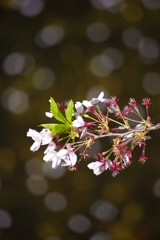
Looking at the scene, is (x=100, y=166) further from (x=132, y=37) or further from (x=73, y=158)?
(x=132, y=37)

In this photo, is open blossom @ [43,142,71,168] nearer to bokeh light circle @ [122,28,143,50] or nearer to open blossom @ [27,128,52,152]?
open blossom @ [27,128,52,152]

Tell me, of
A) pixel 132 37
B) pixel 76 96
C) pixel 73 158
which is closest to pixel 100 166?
pixel 73 158

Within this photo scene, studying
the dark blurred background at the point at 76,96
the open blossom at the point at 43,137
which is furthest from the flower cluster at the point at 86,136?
the dark blurred background at the point at 76,96

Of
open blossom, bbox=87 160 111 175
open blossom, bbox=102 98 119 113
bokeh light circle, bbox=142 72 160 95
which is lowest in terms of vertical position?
bokeh light circle, bbox=142 72 160 95

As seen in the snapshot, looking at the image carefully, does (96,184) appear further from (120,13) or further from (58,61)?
(120,13)

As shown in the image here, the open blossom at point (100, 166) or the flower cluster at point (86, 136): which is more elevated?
the flower cluster at point (86, 136)

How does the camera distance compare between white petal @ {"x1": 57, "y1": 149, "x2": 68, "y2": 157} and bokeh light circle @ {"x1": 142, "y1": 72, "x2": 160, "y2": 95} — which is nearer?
white petal @ {"x1": 57, "y1": 149, "x2": 68, "y2": 157}

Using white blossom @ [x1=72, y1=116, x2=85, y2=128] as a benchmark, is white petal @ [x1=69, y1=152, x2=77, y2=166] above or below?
below

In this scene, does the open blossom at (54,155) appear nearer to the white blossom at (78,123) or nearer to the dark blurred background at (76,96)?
the white blossom at (78,123)

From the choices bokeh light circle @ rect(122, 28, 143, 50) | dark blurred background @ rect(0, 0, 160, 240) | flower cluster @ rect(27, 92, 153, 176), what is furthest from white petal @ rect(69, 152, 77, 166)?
bokeh light circle @ rect(122, 28, 143, 50)
